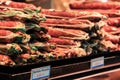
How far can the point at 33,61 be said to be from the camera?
1.07 metres

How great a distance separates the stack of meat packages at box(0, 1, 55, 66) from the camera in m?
1.02

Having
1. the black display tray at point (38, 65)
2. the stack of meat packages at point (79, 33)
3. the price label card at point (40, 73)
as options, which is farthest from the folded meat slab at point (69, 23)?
the price label card at point (40, 73)

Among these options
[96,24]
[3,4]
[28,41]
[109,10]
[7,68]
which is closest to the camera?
[7,68]

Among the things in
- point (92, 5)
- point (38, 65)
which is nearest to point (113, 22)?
point (92, 5)

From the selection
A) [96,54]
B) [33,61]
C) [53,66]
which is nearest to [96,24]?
[96,54]

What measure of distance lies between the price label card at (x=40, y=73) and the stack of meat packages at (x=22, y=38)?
3 cm

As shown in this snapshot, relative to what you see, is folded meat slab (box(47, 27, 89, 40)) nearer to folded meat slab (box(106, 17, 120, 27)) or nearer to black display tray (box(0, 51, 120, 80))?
black display tray (box(0, 51, 120, 80))

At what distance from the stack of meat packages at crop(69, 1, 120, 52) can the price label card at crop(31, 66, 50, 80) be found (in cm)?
44

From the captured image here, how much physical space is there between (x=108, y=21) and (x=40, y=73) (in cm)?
82

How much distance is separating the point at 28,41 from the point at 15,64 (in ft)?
0.39

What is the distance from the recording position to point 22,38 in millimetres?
1055

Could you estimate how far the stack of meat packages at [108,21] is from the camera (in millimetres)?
1545

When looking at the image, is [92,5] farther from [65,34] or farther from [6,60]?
[6,60]

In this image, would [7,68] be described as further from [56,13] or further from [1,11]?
[56,13]
